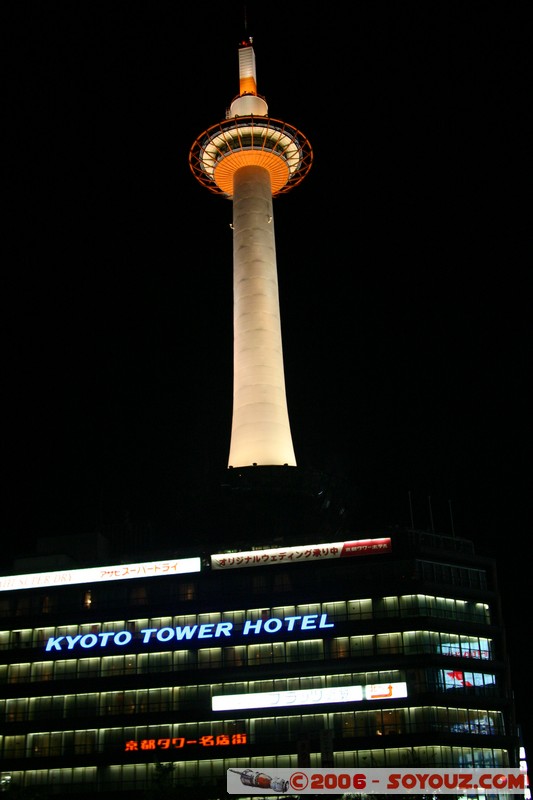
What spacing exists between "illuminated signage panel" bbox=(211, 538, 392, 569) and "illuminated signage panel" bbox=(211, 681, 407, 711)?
13976 mm

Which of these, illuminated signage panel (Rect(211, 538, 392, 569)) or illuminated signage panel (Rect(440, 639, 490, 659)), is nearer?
illuminated signage panel (Rect(440, 639, 490, 659))

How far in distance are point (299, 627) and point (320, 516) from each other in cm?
2004

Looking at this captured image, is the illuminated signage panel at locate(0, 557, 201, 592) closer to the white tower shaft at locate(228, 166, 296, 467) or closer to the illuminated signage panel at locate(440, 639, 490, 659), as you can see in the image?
the white tower shaft at locate(228, 166, 296, 467)

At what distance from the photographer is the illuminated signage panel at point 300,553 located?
106m

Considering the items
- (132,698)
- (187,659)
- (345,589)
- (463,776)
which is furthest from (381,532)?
(463,776)

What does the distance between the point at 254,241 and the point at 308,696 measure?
59.7 metres

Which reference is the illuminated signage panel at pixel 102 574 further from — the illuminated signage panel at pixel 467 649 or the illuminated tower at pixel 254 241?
the illuminated signage panel at pixel 467 649

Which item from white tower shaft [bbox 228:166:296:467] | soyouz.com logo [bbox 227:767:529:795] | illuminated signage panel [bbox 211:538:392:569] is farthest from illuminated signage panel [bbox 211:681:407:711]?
soyouz.com logo [bbox 227:767:529:795]

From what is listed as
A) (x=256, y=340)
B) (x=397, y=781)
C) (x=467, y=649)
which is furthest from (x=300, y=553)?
(x=397, y=781)

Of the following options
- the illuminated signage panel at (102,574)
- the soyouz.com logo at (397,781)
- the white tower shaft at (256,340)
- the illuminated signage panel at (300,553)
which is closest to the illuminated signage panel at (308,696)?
the illuminated signage panel at (300,553)

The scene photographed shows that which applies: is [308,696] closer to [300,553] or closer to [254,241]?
[300,553]

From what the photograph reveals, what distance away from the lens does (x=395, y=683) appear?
324 feet

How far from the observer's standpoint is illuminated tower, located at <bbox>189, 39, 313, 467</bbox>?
119938mm

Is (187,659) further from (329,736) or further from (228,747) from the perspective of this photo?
(329,736)
